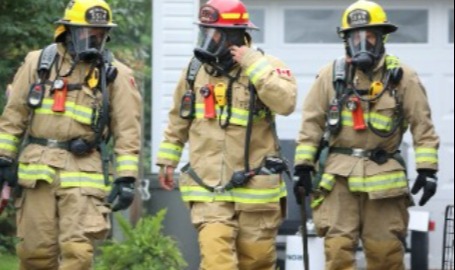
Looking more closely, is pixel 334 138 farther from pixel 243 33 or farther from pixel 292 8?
pixel 292 8

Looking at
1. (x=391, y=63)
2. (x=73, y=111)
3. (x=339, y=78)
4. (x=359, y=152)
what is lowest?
(x=359, y=152)

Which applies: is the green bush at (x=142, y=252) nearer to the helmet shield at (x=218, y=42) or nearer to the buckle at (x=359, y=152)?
the buckle at (x=359, y=152)

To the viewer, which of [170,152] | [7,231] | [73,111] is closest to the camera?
[73,111]

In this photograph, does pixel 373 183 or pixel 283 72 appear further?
pixel 373 183

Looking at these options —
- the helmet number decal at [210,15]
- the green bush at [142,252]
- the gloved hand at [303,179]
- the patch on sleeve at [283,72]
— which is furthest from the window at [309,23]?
the helmet number decal at [210,15]

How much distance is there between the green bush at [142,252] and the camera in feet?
45.5

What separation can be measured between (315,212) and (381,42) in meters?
1.26

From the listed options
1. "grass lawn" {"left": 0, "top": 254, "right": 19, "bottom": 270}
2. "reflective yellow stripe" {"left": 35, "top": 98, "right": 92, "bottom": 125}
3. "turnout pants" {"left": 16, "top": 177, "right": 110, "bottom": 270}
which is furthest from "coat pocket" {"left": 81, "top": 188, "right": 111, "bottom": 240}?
"grass lawn" {"left": 0, "top": 254, "right": 19, "bottom": 270}

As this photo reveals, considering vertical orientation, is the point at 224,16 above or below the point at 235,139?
above

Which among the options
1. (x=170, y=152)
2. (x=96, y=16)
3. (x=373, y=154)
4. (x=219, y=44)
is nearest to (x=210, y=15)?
(x=219, y=44)

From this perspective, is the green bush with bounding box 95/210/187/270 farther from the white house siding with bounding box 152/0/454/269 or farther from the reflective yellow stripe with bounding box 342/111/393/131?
the white house siding with bounding box 152/0/454/269

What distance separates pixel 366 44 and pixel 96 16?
189 centimetres

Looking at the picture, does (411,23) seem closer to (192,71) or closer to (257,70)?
(192,71)

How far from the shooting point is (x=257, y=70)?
36.6ft
